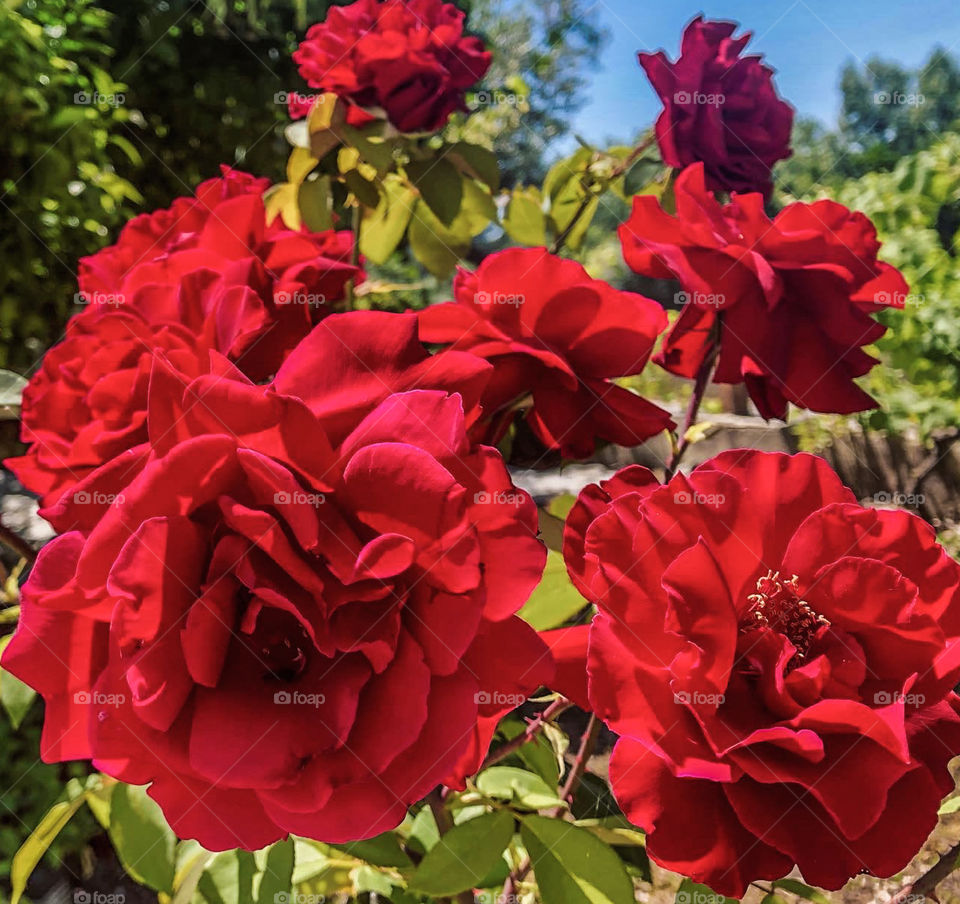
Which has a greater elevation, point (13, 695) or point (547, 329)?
point (547, 329)

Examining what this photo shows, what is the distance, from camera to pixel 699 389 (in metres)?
0.52

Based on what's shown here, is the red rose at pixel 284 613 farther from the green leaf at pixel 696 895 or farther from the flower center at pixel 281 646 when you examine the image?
the green leaf at pixel 696 895

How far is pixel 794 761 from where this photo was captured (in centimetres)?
29

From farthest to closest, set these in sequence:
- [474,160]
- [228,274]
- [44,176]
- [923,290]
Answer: [923,290] < [44,176] < [474,160] < [228,274]

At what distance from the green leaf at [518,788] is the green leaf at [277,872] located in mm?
134

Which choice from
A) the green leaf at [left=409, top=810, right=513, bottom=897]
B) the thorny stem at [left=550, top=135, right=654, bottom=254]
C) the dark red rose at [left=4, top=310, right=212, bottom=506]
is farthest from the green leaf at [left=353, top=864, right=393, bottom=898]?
the thorny stem at [left=550, top=135, right=654, bottom=254]

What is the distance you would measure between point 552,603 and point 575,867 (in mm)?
140

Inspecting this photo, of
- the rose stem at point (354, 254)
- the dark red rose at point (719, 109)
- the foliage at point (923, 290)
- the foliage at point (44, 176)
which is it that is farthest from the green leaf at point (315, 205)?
the foliage at point (923, 290)

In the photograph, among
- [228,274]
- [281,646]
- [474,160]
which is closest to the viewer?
[281,646]

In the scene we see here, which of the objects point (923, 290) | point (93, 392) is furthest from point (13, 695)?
point (923, 290)

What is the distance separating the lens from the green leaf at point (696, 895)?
439 mm

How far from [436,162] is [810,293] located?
386 millimetres

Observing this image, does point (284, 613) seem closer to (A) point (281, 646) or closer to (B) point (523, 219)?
(A) point (281, 646)

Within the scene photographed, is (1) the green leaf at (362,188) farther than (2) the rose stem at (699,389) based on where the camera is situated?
Yes
